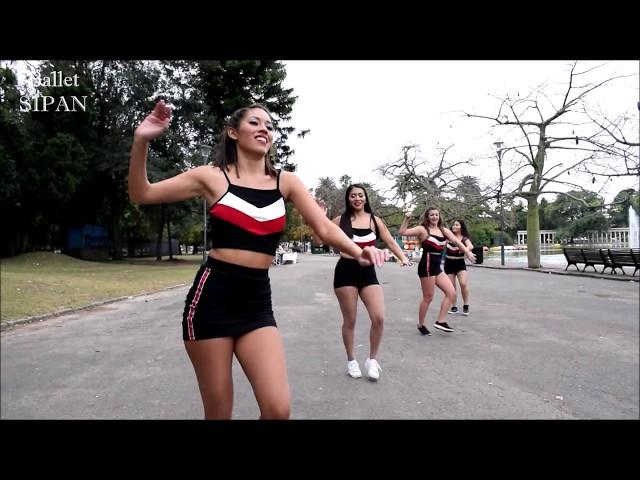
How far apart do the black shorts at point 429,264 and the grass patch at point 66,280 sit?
216 centimetres

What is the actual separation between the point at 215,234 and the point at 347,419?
1366mm

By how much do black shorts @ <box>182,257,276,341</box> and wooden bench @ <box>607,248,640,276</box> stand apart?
1.79 metres

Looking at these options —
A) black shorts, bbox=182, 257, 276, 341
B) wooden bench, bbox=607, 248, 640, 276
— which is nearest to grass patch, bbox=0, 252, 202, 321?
black shorts, bbox=182, 257, 276, 341

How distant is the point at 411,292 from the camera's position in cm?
344

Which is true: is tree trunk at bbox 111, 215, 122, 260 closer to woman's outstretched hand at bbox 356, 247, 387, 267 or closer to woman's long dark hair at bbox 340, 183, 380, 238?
woman's long dark hair at bbox 340, 183, 380, 238

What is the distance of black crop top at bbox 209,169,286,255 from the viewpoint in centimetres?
136

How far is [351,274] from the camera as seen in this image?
2.41 m

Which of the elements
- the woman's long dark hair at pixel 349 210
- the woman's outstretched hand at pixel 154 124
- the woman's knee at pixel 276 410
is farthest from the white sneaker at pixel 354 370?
the woman's outstretched hand at pixel 154 124

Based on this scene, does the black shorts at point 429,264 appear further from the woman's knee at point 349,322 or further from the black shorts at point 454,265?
the woman's knee at point 349,322

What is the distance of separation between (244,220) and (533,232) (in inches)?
66.9

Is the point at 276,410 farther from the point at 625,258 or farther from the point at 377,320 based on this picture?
the point at 625,258
